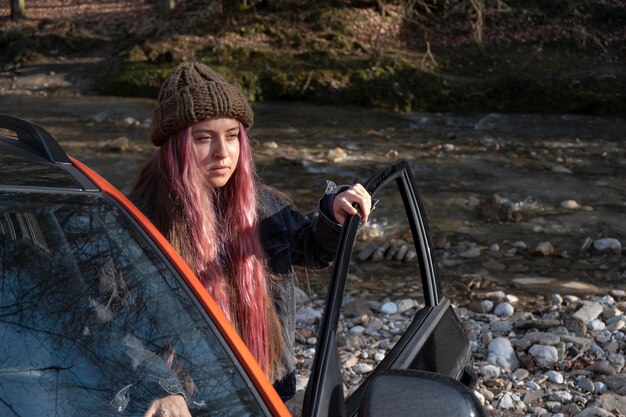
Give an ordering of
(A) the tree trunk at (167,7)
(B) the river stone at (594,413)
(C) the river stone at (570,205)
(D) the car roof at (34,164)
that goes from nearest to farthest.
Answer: (D) the car roof at (34,164)
(B) the river stone at (594,413)
(C) the river stone at (570,205)
(A) the tree trunk at (167,7)

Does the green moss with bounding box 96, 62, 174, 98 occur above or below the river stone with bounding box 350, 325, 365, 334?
below

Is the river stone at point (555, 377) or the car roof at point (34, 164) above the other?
the car roof at point (34, 164)

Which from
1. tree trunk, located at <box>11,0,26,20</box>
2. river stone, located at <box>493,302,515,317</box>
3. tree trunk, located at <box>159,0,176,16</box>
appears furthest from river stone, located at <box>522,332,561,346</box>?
tree trunk, located at <box>11,0,26,20</box>

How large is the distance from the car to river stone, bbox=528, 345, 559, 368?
114 inches

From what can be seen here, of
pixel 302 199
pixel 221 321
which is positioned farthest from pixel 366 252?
pixel 221 321

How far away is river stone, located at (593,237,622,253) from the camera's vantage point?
7.11 m

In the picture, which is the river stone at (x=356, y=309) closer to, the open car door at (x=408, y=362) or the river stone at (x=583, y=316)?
the river stone at (x=583, y=316)

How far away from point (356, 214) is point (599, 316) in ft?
12.5

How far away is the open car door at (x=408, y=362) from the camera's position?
174 cm

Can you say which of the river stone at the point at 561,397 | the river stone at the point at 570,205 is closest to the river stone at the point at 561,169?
the river stone at the point at 570,205

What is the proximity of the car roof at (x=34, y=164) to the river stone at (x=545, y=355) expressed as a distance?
335 cm

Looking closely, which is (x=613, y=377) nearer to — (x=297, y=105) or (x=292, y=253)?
(x=292, y=253)

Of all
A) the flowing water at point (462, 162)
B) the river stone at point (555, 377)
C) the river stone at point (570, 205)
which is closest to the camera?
the river stone at point (555, 377)

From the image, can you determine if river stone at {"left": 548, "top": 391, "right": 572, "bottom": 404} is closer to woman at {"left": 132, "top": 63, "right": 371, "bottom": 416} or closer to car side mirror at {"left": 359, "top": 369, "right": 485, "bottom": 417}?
woman at {"left": 132, "top": 63, "right": 371, "bottom": 416}
